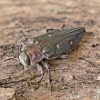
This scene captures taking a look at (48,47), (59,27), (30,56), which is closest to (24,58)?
(30,56)

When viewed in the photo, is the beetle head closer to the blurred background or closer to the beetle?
the beetle

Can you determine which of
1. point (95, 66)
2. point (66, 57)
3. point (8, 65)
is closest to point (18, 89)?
point (8, 65)

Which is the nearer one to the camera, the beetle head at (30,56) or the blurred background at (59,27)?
the blurred background at (59,27)

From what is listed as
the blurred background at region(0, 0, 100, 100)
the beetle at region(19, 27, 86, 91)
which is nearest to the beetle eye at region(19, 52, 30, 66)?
the beetle at region(19, 27, 86, 91)

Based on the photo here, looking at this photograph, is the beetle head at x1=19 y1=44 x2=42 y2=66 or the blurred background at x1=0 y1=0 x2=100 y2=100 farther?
the beetle head at x1=19 y1=44 x2=42 y2=66

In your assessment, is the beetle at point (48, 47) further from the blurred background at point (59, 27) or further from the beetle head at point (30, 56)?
the blurred background at point (59, 27)

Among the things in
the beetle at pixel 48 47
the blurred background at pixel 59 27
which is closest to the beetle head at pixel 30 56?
the beetle at pixel 48 47

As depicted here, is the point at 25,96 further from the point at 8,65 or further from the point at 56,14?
the point at 56,14

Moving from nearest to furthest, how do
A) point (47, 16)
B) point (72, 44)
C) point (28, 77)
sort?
point (28, 77)
point (72, 44)
point (47, 16)
